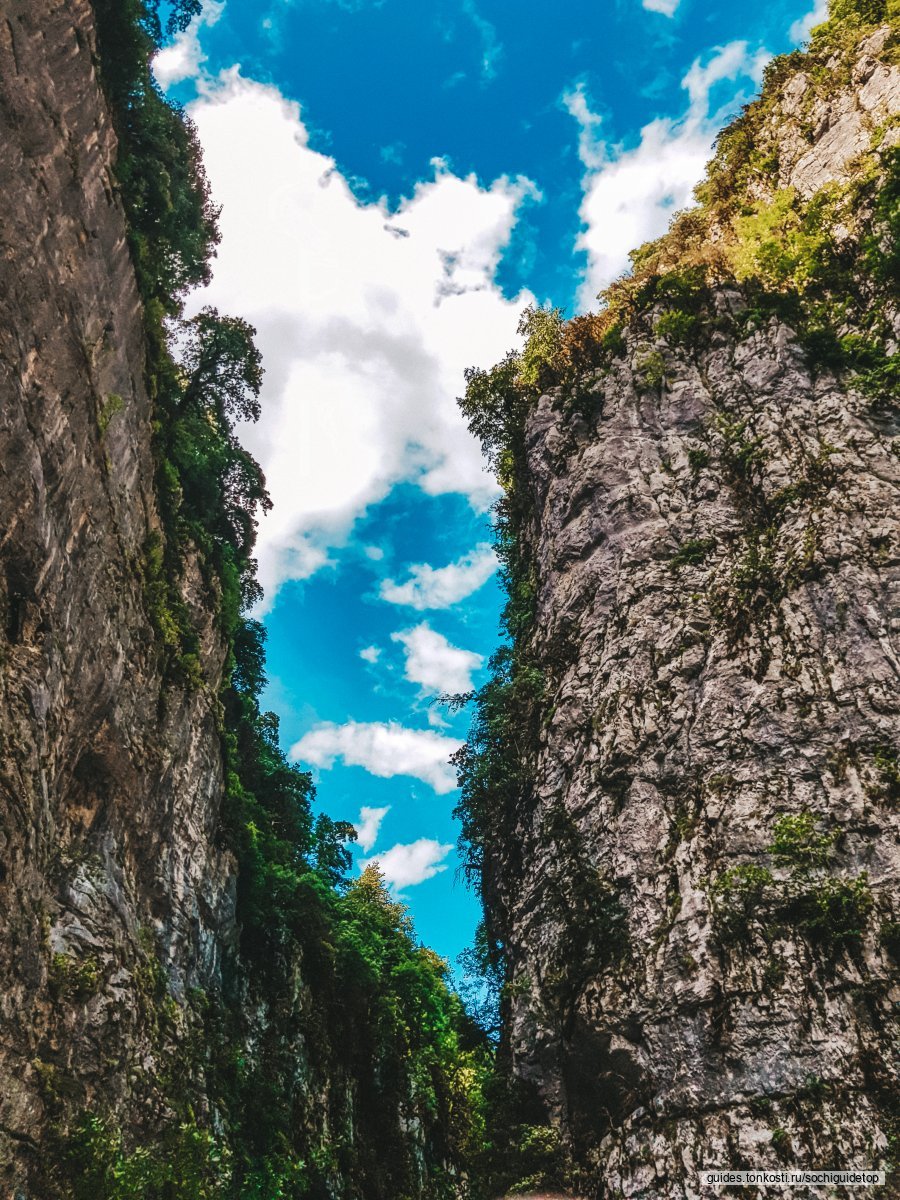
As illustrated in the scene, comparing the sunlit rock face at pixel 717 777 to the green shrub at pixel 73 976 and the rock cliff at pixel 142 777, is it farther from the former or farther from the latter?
the green shrub at pixel 73 976

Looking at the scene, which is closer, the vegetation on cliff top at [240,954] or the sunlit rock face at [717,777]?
the sunlit rock face at [717,777]

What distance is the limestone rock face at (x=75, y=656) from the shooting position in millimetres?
9508

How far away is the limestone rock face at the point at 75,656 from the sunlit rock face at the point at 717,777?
7.31m

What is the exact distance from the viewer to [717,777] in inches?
579

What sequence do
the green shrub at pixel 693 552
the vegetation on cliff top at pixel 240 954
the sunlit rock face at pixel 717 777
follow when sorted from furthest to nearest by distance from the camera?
the green shrub at pixel 693 552
the vegetation on cliff top at pixel 240 954
the sunlit rock face at pixel 717 777

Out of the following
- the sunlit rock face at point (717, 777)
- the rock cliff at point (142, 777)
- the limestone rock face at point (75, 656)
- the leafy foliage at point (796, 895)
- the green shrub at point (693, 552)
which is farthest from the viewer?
the green shrub at point (693, 552)

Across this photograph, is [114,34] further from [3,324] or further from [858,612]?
[858,612]

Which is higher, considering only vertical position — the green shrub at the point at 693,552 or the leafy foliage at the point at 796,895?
the green shrub at the point at 693,552

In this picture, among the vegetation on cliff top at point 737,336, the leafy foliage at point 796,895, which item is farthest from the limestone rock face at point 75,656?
the leafy foliage at point 796,895

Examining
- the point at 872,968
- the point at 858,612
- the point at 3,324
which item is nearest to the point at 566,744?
the point at 858,612

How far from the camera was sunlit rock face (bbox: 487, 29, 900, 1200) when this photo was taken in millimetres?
11594

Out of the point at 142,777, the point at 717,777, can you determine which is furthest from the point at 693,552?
the point at 142,777

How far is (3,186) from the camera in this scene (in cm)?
1090

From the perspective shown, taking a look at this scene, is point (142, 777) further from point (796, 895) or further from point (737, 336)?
point (737, 336)
